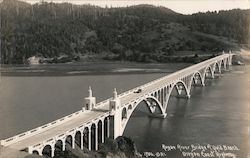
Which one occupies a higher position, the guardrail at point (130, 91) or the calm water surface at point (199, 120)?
the guardrail at point (130, 91)

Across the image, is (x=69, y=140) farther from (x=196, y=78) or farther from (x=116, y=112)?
(x=196, y=78)

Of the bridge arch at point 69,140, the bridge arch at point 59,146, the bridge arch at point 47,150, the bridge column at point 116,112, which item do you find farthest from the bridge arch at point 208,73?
the bridge arch at point 47,150

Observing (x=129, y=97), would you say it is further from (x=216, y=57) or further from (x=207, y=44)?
(x=216, y=57)

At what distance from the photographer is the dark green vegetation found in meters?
6.64

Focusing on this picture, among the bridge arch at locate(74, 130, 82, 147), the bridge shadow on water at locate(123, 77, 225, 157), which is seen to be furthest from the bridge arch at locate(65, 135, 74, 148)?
the bridge shadow on water at locate(123, 77, 225, 157)

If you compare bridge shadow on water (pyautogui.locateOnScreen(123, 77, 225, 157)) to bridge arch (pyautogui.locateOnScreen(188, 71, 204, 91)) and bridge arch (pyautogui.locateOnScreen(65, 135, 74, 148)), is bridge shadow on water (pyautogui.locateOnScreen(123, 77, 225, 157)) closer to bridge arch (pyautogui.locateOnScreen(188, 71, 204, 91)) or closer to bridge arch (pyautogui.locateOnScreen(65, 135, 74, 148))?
bridge arch (pyautogui.locateOnScreen(188, 71, 204, 91))

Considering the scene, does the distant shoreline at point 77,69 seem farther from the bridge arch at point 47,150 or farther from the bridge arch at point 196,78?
the bridge arch at point 196,78

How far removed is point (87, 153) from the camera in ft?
25.0

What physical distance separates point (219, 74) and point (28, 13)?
11438mm

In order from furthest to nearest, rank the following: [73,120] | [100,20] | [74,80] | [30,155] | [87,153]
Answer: [74,80]
[73,120]
[100,20]
[87,153]
[30,155]

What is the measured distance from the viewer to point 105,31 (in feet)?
29.5

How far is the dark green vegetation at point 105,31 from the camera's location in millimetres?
6645

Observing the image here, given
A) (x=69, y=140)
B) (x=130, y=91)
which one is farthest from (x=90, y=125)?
(x=130, y=91)

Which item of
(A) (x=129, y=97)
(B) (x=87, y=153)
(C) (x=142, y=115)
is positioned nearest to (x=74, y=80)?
(A) (x=129, y=97)
